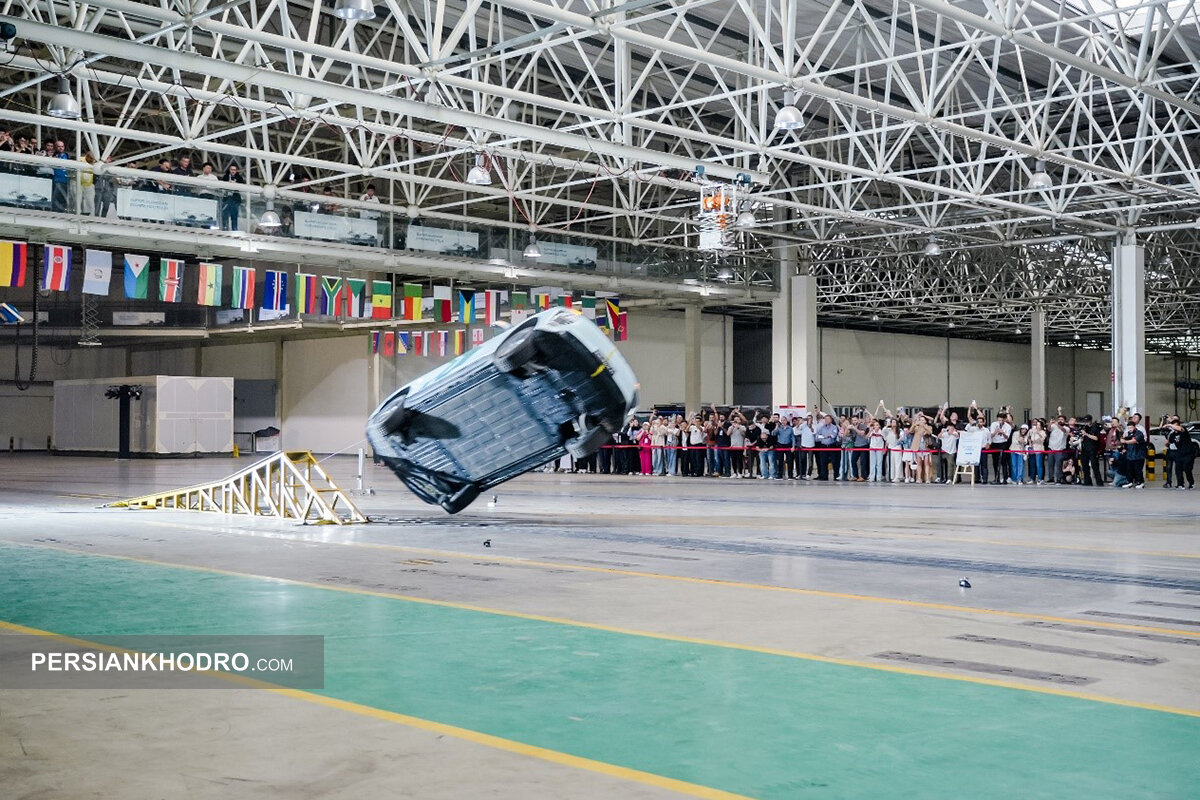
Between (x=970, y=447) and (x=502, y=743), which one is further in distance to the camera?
(x=970, y=447)

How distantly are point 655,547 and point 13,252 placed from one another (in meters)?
21.0

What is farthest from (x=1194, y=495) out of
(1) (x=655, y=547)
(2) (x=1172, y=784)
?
(2) (x=1172, y=784)

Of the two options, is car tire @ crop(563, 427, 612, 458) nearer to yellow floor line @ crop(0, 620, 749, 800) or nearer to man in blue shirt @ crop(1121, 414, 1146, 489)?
yellow floor line @ crop(0, 620, 749, 800)

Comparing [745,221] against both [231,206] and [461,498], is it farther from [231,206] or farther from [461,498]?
[461,498]

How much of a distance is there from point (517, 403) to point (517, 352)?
2.73 feet

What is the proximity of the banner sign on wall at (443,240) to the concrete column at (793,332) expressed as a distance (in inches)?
487

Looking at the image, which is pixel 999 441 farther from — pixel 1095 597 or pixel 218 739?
pixel 218 739

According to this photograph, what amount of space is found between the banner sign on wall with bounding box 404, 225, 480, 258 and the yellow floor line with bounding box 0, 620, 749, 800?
2834 centimetres

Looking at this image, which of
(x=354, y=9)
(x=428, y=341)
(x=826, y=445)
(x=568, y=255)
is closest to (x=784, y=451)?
(x=826, y=445)

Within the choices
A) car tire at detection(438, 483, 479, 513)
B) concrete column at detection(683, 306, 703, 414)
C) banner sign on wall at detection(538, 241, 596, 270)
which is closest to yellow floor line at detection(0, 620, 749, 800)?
car tire at detection(438, 483, 479, 513)

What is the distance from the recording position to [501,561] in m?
12.2

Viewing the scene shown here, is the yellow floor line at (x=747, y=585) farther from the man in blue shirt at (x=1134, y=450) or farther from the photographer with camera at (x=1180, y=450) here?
the photographer with camera at (x=1180, y=450)

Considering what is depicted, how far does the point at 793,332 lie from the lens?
42.7 meters

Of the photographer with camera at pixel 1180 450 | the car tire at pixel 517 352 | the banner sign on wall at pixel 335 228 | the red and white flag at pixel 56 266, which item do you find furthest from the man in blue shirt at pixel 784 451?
the car tire at pixel 517 352
